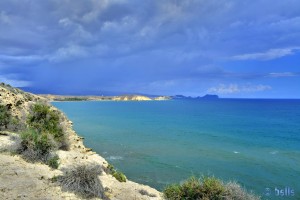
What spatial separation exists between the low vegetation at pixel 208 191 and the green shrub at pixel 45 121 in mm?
14248

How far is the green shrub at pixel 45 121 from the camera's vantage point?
25.9 metres

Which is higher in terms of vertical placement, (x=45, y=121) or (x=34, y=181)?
(x=45, y=121)

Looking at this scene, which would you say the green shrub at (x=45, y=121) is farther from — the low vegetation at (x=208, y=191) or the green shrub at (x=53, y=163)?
the low vegetation at (x=208, y=191)

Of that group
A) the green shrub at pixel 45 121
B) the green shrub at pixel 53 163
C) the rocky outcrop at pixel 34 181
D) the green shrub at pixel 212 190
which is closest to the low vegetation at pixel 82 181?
the rocky outcrop at pixel 34 181

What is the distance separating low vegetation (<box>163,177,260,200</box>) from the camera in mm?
12883

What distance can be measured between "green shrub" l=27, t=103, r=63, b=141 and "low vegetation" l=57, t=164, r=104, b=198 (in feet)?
35.3

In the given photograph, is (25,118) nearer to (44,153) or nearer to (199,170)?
(44,153)

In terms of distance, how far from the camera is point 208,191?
12.9 meters

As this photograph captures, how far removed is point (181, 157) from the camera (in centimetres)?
3841

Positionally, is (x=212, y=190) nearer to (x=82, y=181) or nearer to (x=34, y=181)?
(x=82, y=181)

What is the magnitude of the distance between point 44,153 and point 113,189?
4463mm

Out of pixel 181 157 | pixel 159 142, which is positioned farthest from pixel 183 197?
pixel 159 142

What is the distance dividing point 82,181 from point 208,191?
5.54 meters

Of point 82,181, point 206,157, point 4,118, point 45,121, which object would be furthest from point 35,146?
point 206,157
